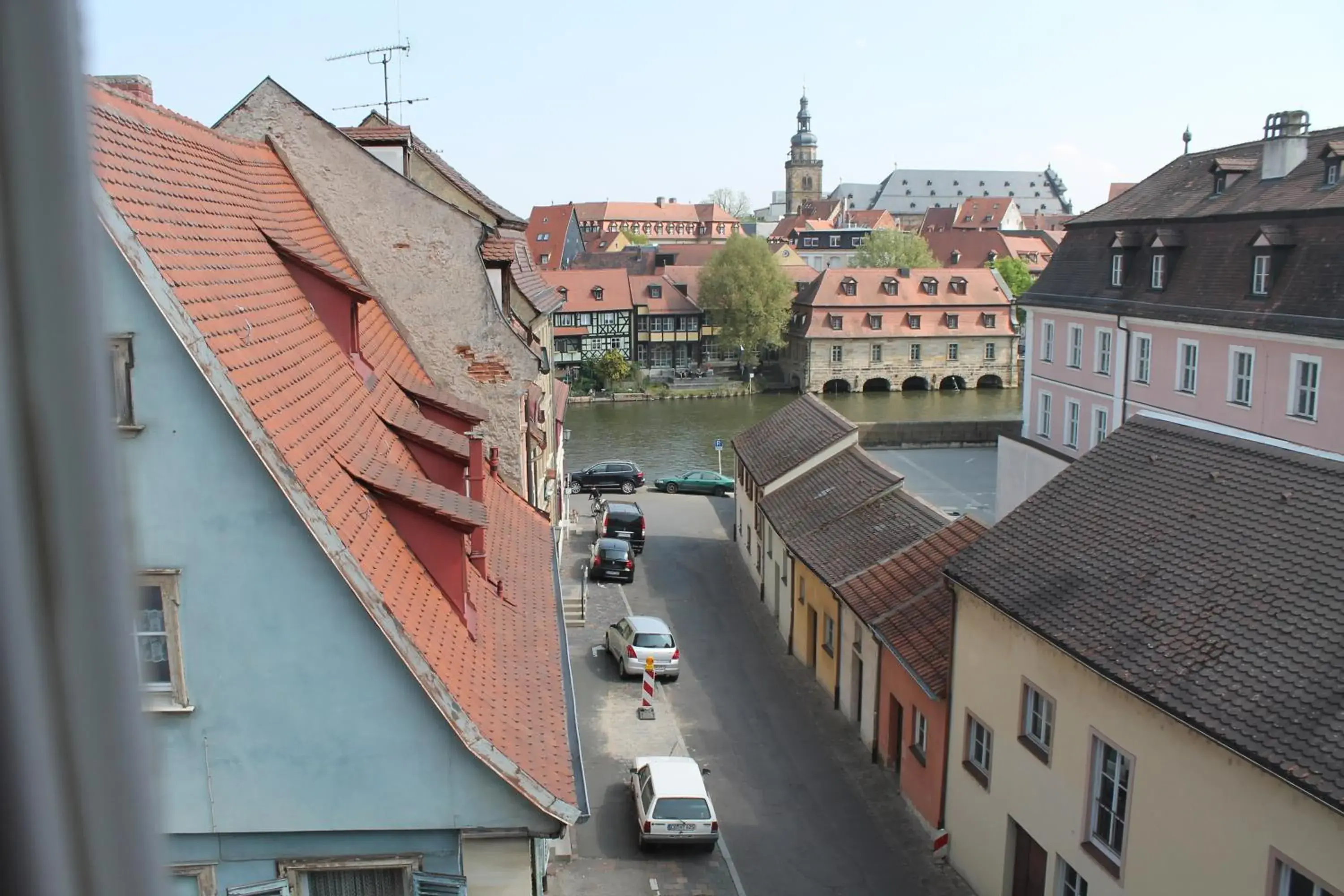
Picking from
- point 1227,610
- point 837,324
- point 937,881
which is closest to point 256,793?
point 1227,610

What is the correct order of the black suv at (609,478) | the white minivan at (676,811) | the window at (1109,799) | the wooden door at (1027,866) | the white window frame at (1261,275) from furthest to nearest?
the black suv at (609,478) → the white window frame at (1261,275) → the white minivan at (676,811) → the wooden door at (1027,866) → the window at (1109,799)

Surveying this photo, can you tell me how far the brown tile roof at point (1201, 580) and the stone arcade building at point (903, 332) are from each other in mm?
52895

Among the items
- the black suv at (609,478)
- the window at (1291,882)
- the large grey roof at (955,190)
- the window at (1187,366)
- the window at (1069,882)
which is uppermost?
the large grey roof at (955,190)

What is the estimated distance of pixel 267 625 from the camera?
705 centimetres

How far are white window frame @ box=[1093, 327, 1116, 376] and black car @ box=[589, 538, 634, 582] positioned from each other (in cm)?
1297

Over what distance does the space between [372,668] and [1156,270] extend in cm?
2424

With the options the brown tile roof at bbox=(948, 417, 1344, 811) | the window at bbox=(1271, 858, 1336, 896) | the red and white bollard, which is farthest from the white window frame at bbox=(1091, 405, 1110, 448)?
the window at bbox=(1271, 858, 1336, 896)

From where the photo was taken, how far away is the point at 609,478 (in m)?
37.5

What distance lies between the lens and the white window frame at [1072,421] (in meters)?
30.3

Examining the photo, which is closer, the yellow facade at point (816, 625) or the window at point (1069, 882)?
the window at point (1069, 882)

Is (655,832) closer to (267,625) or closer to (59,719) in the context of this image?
(267,625)

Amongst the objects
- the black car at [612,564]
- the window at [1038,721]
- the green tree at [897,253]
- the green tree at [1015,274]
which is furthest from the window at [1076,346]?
the green tree at [897,253]

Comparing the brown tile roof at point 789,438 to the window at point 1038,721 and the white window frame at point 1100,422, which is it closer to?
the white window frame at point 1100,422

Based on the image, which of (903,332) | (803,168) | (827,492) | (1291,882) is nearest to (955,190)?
(803,168)
